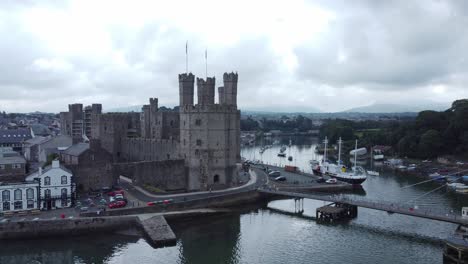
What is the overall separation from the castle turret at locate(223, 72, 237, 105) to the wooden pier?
21.6m

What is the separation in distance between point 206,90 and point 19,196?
23.1m

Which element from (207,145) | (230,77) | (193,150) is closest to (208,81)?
(230,77)

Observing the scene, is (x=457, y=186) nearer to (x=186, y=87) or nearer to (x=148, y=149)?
(x=186, y=87)

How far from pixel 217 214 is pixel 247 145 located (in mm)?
88646

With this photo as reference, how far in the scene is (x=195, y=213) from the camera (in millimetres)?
37000

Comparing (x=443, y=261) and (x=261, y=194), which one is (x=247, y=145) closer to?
(x=261, y=194)

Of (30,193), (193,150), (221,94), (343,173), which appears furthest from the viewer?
(221,94)

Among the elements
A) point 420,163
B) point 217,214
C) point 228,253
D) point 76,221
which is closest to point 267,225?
point 217,214

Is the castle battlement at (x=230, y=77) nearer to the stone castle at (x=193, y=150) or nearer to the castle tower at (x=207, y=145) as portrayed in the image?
the stone castle at (x=193, y=150)

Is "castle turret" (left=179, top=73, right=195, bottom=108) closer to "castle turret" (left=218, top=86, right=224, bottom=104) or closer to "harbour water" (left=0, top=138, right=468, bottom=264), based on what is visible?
"castle turret" (left=218, top=86, right=224, bottom=104)

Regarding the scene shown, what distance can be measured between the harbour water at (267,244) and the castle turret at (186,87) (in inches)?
662

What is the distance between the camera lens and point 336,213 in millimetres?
37125

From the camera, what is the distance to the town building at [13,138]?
6475 centimetres

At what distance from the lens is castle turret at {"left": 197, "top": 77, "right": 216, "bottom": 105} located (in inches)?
1934
